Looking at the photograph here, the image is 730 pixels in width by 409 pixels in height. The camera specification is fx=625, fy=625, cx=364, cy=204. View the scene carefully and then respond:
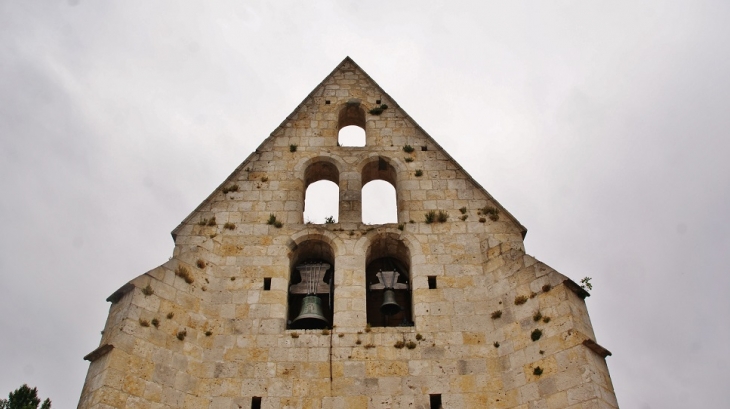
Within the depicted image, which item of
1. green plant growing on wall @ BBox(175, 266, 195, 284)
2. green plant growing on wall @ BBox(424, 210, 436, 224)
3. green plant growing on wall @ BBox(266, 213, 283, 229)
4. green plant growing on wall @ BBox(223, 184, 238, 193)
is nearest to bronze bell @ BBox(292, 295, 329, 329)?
green plant growing on wall @ BBox(266, 213, 283, 229)

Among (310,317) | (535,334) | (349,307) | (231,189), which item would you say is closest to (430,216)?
(349,307)

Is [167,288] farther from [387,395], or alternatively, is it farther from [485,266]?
[485,266]

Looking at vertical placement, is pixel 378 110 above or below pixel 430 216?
above

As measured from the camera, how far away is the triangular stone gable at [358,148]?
14211 millimetres

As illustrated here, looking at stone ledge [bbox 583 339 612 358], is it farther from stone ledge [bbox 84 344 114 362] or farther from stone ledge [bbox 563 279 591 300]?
stone ledge [bbox 84 344 114 362]

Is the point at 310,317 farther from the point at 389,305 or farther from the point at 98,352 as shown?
the point at 98,352

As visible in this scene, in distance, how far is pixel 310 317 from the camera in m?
12.3

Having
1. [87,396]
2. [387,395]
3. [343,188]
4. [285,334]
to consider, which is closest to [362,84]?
[343,188]

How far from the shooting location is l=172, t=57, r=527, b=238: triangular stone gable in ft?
46.6

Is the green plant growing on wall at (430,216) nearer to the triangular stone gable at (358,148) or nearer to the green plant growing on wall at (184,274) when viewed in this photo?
the triangular stone gable at (358,148)

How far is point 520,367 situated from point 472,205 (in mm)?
4369

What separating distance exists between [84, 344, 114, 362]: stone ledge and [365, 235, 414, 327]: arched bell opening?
16.5 feet

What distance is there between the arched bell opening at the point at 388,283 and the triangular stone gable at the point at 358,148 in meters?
0.83

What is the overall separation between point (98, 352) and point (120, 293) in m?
1.35
